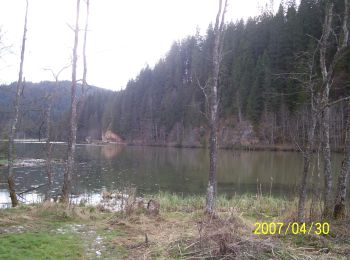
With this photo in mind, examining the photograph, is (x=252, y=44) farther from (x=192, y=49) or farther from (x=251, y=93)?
(x=192, y=49)

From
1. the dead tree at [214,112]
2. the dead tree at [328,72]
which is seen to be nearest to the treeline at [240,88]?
the dead tree at [214,112]

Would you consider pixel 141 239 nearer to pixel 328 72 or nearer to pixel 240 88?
pixel 328 72

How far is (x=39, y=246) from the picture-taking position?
582 centimetres

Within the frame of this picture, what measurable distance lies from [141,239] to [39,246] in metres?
1.93

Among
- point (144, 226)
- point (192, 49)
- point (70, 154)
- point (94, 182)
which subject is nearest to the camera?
point (144, 226)

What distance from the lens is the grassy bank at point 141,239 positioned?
5484 millimetres

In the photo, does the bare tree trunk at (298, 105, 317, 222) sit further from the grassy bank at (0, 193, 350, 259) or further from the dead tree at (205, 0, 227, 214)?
the dead tree at (205, 0, 227, 214)

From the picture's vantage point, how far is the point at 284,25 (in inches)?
2857

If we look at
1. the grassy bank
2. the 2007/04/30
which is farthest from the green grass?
the 2007/04/30

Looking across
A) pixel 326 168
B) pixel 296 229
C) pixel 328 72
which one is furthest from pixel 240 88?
pixel 296 229

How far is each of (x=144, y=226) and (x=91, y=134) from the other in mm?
117607

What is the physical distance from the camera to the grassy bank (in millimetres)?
5484

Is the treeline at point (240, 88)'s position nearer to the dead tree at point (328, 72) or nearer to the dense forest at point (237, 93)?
the dense forest at point (237, 93)

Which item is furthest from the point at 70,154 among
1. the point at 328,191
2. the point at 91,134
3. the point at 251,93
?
the point at 91,134
